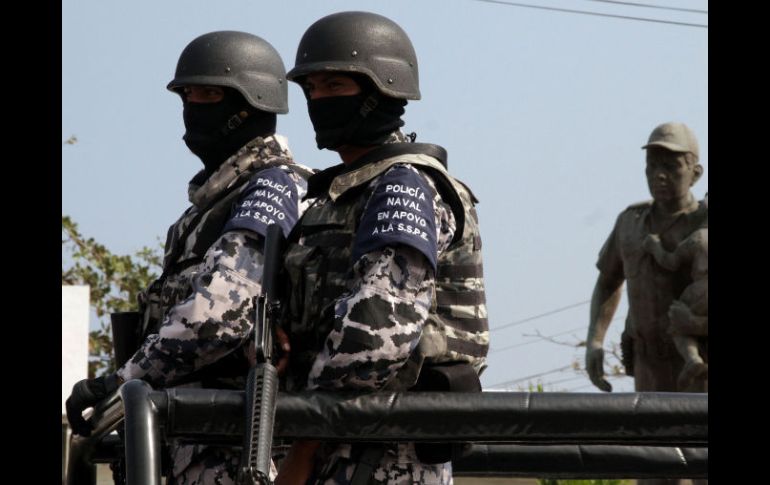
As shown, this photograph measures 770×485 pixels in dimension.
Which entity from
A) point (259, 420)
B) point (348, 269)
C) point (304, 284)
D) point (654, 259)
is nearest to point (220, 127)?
point (304, 284)

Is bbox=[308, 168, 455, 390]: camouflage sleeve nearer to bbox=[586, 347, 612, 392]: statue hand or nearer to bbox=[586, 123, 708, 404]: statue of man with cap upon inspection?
bbox=[586, 123, 708, 404]: statue of man with cap

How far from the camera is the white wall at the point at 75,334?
44.1ft

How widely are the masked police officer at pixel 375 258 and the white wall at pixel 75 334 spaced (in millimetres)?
9622

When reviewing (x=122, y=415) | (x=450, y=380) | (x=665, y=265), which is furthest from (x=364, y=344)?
(x=665, y=265)

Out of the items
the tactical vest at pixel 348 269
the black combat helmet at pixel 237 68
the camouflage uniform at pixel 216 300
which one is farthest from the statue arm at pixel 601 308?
the tactical vest at pixel 348 269

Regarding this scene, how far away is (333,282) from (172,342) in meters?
0.71

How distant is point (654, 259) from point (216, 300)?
617 cm

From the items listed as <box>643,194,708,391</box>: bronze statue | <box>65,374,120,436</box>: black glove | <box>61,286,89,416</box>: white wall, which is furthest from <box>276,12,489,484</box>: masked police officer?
<box>61,286,89,416</box>: white wall

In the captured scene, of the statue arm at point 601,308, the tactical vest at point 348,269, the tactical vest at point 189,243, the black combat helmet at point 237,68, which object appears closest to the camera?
the tactical vest at point 348,269

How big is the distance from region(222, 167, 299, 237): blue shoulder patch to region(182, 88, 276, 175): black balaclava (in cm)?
25

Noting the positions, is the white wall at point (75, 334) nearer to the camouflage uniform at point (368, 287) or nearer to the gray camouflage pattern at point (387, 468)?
the camouflage uniform at point (368, 287)

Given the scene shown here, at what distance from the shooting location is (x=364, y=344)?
349 cm

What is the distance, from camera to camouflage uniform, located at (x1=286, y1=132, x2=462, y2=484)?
3500 millimetres
